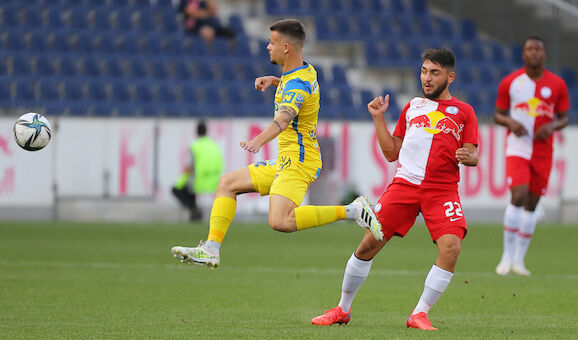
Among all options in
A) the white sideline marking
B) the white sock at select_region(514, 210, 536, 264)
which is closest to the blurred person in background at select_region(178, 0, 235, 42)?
the white sideline marking

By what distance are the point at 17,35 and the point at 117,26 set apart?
221 centimetres

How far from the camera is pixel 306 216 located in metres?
7.01

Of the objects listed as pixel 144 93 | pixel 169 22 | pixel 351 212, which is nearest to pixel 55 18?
pixel 169 22

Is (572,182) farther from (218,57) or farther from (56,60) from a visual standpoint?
(56,60)

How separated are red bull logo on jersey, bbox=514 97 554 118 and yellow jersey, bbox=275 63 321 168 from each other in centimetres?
404

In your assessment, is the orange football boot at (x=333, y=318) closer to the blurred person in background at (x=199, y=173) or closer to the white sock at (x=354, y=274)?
the white sock at (x=354, y=274)

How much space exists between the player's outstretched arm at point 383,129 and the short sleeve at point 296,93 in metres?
0.60

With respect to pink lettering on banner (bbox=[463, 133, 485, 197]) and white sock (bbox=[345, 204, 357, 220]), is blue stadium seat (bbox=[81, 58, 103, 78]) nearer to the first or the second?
pink lettering on banner (bbox=[463, 133, 485, 197])

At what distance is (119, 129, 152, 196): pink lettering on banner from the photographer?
1867 centimetres

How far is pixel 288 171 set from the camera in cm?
713

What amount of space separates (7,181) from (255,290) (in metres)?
10.4

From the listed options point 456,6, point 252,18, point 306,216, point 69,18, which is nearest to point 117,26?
point 69,18

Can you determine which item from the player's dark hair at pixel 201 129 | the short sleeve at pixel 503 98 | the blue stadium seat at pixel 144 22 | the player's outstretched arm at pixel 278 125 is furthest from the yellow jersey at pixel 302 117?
the blue stadium seat at pixel 144 22

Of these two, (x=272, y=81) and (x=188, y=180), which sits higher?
(x=272, y=81)
